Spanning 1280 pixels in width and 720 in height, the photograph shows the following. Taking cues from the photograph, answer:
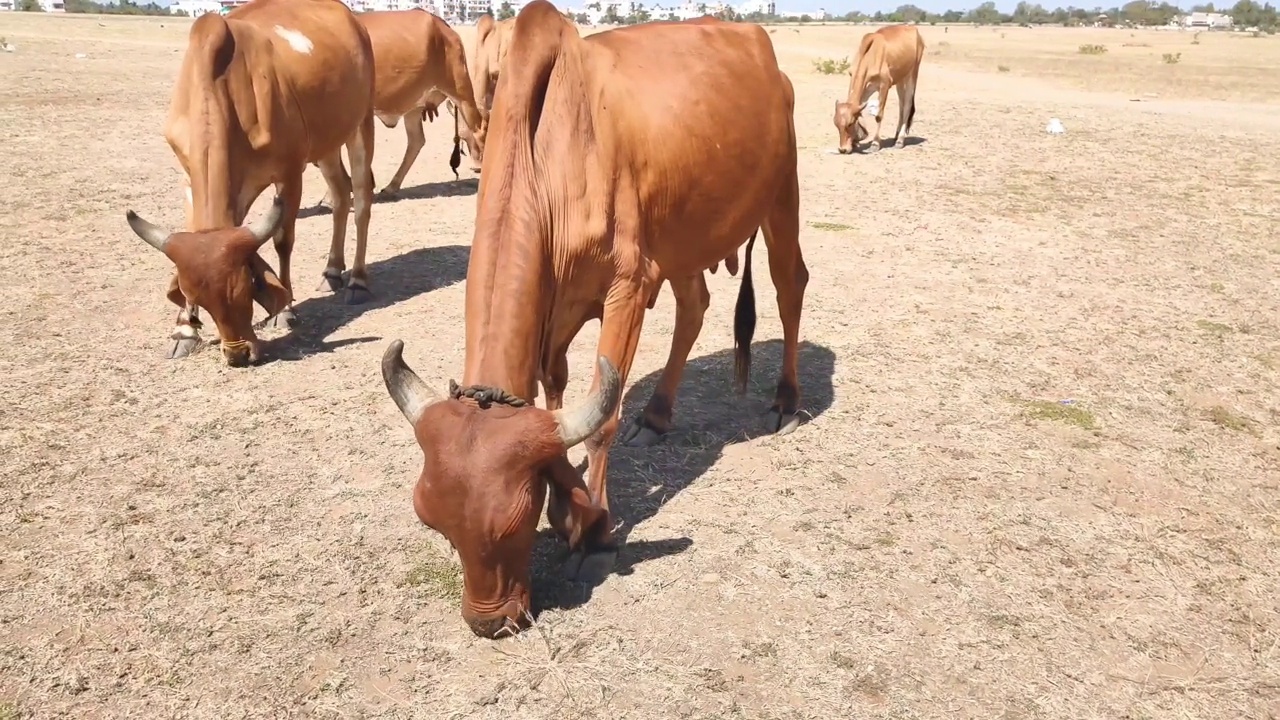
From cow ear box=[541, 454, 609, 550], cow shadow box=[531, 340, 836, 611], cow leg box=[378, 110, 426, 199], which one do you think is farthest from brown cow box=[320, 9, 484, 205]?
cow ear box=[541, 454, 609, 550]

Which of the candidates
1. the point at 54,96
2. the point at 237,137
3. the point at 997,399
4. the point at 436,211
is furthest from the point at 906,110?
the point at 54,96

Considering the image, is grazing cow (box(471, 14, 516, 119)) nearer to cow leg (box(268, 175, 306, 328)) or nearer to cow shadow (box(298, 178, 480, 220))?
cow shadow (box(298, 178, 480, 220))

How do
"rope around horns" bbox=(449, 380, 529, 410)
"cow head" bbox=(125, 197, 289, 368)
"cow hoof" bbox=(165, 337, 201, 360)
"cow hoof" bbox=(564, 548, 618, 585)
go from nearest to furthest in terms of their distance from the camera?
"rope around horns" bbox=(449, 380, 529, 410)
"cow hoof" bbox=(564, 548, 618, 585)
"cow head" bbox=(125, 197, 289, 368)
"cow hoof" bbox=(165, 337, 201, 360)

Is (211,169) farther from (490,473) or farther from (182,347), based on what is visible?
(490,473)

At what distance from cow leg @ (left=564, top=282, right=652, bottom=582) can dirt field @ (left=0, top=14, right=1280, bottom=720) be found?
0.37ft

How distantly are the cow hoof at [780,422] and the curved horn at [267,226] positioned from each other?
3647mm

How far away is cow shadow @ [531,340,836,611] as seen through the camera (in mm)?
4141

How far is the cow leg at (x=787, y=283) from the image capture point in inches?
219

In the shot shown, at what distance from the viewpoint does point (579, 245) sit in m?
3.97

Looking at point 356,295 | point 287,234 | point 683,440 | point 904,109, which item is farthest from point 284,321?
point 904,109

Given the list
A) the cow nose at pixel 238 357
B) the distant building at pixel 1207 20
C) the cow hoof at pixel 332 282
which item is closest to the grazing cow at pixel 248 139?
the cow nose at pixel 238 357

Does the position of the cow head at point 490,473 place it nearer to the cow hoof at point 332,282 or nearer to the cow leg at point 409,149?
the cow hoof at point 332,282

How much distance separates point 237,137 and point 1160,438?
6.57 metres

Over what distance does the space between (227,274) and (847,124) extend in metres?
11.8
